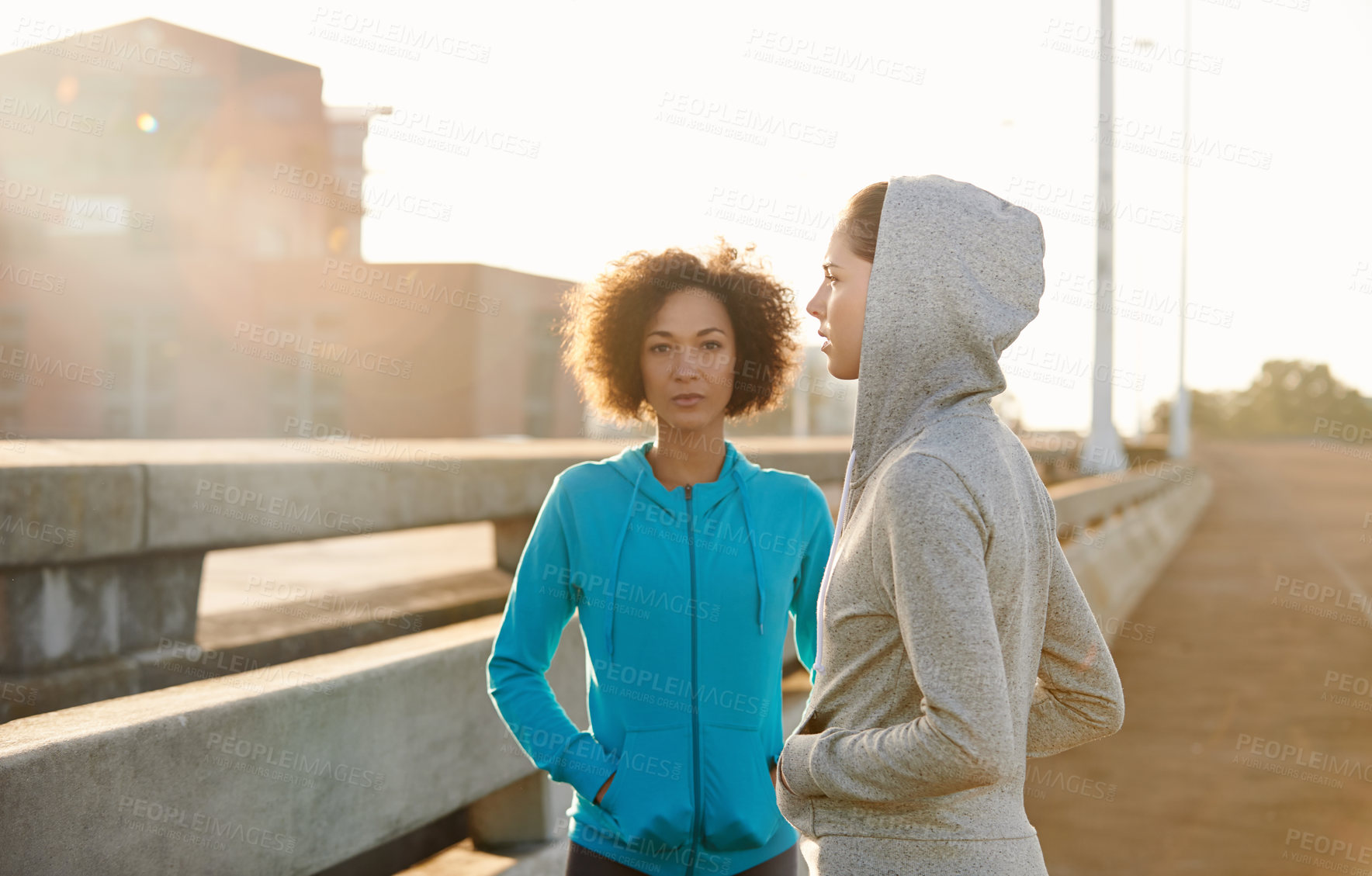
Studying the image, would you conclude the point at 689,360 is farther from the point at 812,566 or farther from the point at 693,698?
the point at 693,698

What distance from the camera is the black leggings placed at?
2551 millimetres

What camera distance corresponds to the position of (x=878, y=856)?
5.91ft

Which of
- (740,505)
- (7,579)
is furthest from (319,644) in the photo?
(740,505)

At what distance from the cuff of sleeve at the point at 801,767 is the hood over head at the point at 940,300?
496mm

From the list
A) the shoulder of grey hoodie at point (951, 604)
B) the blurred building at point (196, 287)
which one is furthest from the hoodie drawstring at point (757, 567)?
the blurred building at point (196, 287)

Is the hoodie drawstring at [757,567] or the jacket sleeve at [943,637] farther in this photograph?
the hoodie drawstring at [757,567]

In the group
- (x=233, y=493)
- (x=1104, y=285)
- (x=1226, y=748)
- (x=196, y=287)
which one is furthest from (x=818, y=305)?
(x=196, y=287)

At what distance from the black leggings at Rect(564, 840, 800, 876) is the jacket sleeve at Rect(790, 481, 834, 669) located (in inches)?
18.8

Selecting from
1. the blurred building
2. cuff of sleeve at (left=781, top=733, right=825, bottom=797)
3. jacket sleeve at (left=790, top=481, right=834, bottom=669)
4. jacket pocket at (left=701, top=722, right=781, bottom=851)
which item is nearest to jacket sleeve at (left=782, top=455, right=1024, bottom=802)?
cuff of sleeve at (left=781, top=733, right=825, bottom=797)

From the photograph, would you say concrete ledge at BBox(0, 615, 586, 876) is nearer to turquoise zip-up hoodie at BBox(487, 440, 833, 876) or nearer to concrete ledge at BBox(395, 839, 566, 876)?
concrete ledge at BBox(395, 839, 566, 876)

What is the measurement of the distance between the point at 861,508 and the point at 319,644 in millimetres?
2911

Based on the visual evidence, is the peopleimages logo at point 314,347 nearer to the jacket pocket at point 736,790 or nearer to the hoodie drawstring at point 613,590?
the hoodie drawstring at point 613,590

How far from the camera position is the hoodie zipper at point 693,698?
255 cm

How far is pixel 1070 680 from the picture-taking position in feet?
6.77
